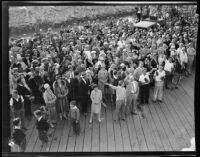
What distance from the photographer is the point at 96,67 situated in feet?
33.6

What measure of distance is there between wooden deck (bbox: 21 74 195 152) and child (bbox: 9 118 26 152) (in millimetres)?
242

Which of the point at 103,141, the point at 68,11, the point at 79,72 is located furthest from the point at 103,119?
the point at 68,11

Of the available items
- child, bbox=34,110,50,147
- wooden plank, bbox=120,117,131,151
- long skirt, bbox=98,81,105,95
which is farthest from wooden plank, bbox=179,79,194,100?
child, bbox=34,110,50,147

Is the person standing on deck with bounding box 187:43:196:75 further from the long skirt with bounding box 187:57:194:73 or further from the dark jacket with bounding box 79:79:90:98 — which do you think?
the dark jacket with bounding box 79:79:90:98

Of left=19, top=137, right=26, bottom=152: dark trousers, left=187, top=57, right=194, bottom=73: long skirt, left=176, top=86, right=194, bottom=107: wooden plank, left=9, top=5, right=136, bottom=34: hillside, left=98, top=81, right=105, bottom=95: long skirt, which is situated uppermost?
left=9, top=5, right=136, bottom=34: hillside

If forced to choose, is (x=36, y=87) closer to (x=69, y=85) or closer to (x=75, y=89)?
(x=69, y=85)

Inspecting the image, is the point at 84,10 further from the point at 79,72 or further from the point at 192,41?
the point at 192,41

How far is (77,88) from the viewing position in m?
9.89

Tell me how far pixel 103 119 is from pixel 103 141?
70 centimetres

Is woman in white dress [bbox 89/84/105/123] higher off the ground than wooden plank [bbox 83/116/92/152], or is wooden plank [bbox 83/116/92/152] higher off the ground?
woman in white dress [bbox 89/84/105/123]

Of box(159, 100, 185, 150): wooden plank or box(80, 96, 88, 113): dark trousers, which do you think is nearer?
box(159, 100, 185, 150): wooden plank

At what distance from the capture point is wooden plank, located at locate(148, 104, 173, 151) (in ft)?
31.8

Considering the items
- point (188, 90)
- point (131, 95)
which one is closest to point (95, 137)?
point (131, 95)

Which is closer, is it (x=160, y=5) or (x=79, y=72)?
(x=160, y=5)
